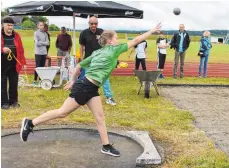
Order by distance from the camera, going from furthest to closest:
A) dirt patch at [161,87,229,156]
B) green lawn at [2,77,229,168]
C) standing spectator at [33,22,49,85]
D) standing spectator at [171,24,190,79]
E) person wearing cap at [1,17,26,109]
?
standing spectator at [171,24,190,79]
standing spectator at [33,22,49,85]
person wearing cap at [1,17,26,109]
dirt patch at [161,87,229,156]
green lawn at [2,77,229,168]

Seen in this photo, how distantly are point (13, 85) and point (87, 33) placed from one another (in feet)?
6.67

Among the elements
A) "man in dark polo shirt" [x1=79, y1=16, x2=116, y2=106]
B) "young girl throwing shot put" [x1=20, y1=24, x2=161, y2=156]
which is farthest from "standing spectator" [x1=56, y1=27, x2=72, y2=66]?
"young girl throwing shot put" [x1=20, y1=24, x2=161, y2=156]

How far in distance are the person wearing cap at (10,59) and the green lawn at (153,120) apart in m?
0.37

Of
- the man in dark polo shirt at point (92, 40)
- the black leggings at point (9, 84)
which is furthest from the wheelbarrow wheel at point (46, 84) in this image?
the black leggings at point (9, 84)

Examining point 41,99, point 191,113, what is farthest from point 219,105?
point 41,99

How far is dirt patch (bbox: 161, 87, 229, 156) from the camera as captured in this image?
6.81 meters

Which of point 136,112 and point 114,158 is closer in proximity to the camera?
point 114,158

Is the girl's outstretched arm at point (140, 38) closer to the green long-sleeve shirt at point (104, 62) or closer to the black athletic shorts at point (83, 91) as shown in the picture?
the green long-sleeve shirt at point (104, 62)

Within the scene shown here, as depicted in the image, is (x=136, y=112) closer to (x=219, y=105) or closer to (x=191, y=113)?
(x=191, y=113)

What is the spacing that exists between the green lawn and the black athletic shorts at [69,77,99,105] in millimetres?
1279

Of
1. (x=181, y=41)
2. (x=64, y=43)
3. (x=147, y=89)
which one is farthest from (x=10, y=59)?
(x=181, y=41)

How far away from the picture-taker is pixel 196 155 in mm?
5367

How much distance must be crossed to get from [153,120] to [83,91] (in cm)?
275

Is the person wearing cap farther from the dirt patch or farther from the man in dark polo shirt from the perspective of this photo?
the dirt patch
